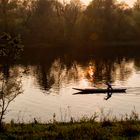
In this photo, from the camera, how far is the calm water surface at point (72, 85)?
37.3m

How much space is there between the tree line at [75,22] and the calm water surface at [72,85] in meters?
28.3

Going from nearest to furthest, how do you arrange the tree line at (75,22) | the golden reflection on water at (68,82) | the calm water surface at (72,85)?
the calm water surface at (72,85) → the golden reflection on water at (68,82) → the tree line at (75,22)

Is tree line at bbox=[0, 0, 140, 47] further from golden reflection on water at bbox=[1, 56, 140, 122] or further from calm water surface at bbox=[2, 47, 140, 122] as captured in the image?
golden reflection on water at bbox=[1, 56, 140, 122]

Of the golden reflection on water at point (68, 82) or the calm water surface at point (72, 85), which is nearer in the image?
the calm water surface at point (72, 85)

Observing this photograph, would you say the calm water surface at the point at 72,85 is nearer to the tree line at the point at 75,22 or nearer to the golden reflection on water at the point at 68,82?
the golden reflection on water at the point at 68,82

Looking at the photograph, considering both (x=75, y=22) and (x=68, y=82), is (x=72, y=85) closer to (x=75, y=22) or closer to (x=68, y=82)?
(x=68, y=82)

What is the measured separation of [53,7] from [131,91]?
85339 millimetres

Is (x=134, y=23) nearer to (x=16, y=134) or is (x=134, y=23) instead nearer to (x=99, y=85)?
(x=99, y=85)

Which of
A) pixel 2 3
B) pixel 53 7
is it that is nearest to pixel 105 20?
pixel 53 7

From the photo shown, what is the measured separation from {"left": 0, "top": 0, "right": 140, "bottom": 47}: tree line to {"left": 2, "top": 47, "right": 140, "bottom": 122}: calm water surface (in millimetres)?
28259

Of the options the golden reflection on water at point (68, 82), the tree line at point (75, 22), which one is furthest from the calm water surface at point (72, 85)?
the tree line at point (75, 22)

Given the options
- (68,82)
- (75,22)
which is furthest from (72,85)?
(75,22)

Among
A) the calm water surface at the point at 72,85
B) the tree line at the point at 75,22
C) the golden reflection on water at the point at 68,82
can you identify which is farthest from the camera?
the tree line at the point at 75,22

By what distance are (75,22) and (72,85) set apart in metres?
74.3
